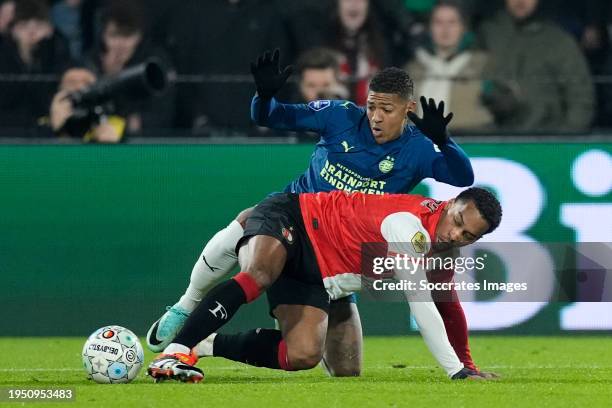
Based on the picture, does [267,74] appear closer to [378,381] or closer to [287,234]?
[287,234]

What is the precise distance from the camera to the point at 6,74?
12.8 metres

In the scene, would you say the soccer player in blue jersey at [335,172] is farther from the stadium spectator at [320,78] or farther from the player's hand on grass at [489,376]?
the stadium spectator at [320,78]

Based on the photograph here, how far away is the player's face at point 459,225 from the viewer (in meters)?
7.98

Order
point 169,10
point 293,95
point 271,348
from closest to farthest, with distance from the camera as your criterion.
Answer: point 271,348 → point 293,95 → point 169,10

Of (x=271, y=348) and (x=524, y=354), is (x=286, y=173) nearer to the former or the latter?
(x=524, y=354)

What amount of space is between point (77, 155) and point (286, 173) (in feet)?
5.31

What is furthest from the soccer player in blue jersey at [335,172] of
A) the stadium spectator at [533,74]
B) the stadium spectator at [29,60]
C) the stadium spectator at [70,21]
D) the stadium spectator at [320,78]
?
the stadium spectator at [70,21]

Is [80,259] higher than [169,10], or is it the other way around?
[169,10]

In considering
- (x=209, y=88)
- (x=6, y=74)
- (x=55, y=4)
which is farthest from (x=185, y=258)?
(x=55, y=4)

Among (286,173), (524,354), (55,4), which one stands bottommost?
(524,354)

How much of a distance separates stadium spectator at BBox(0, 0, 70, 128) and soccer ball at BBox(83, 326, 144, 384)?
14.7 feet

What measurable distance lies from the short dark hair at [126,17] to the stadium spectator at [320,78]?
5.55ft

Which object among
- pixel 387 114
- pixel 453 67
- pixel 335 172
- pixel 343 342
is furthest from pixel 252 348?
pixel 453 67

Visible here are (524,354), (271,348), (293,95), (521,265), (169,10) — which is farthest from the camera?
(169,10)
